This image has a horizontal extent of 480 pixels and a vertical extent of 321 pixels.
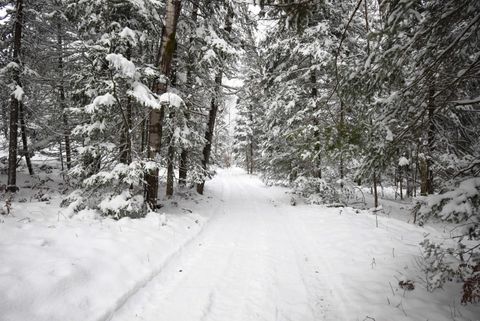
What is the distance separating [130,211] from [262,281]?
4.33 meters

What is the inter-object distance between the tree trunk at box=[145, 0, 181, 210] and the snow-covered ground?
1.12m

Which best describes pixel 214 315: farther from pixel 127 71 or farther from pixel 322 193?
pixel 322 193

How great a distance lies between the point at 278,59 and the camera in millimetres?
13484

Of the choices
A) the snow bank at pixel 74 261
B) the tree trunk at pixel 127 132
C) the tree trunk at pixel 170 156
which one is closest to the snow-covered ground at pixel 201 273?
the snow bank at pixel 74 261

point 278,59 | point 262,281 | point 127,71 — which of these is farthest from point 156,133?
point 278,59

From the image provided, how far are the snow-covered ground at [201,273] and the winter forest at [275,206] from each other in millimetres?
31

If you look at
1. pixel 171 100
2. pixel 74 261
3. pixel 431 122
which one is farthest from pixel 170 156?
pixel 431 122

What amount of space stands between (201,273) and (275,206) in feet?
27.4

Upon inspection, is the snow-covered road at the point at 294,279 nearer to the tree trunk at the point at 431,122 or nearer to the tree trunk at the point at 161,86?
the tree trunk at the point at 431,122

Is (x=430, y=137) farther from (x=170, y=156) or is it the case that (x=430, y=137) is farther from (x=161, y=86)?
(x=170, y=156)

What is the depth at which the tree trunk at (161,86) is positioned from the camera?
8.34 meters

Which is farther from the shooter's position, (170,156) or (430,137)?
(170,156)

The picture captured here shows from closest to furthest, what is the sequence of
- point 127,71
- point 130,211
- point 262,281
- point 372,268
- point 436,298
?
point 436,298, point 262,281, point 372,268, point 127,71, point 130,211

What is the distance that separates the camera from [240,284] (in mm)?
4961
